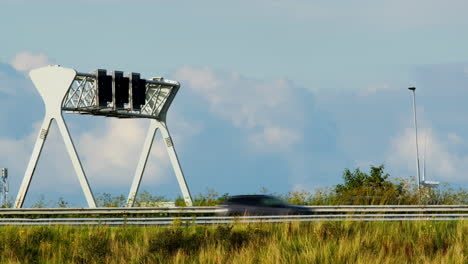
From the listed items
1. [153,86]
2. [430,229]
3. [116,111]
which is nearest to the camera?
[430,229]

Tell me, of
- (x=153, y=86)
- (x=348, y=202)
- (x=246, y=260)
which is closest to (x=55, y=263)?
(x=246, y=260)

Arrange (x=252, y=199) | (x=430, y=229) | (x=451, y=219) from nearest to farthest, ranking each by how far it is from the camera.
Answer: (x=430, y=229)
(x=451, y=219)
(x=252, y=199)

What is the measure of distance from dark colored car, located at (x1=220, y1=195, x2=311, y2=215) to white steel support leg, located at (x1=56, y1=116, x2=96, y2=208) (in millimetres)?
25273

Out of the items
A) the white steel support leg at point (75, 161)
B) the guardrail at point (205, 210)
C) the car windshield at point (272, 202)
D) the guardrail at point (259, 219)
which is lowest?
the guardrail at point (259, 219)

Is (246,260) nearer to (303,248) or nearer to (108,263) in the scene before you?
(303,248)

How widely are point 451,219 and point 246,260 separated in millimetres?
8274

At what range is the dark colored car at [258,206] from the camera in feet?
88.5

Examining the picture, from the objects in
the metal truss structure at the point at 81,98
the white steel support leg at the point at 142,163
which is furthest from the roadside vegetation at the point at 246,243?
the white steel support leg at the point at 142,163

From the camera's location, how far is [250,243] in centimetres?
1866

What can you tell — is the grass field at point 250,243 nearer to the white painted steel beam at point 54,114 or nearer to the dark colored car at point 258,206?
the dark colored car at point 258,206

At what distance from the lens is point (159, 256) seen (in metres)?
18.2

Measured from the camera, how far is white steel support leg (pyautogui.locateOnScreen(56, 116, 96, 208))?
5090 cm

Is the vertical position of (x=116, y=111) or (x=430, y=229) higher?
(x=116, y=111)

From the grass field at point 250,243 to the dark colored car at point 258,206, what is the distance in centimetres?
526
